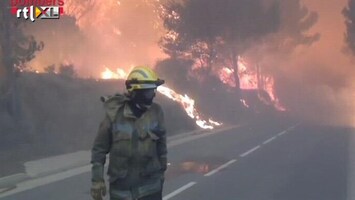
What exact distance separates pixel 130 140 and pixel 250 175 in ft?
29.4

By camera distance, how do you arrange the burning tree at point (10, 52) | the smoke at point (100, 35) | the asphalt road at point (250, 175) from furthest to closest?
1. the smoke at point (100, 35)
2. the burning tree at point (10, 52)
3. the asphalt road at point (250, 175)

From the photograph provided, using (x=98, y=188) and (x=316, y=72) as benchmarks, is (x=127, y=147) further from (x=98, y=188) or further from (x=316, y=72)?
(x=316, y=72)

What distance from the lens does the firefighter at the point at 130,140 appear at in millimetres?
4559

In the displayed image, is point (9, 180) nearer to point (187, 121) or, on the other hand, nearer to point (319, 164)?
point (319, 164)

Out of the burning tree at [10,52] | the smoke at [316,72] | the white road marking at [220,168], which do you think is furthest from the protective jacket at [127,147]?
the smoke at [316,72]

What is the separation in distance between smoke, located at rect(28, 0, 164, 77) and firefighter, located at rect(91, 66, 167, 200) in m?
30.7

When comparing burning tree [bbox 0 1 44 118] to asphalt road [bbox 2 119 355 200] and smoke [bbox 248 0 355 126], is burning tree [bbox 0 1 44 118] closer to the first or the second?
asphalt road [bbox 2 119 355 200]

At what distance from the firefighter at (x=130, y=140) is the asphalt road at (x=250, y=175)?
5675 mm

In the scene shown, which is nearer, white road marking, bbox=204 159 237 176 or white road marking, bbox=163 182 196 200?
white road marking, bbox=163 182 196 200

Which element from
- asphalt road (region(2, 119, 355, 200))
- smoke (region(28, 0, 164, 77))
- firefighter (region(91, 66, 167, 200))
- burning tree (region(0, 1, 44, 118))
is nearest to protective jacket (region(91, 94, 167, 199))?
firefighter (region(91, 66, 167, 200))

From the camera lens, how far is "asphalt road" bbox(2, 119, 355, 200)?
10.6 meters

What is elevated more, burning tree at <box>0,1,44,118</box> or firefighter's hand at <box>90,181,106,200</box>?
burning tree at <box>0,1,44,118</box>

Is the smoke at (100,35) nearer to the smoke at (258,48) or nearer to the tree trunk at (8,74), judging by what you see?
the smoke at (258,48)

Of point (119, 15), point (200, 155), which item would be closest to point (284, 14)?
point (119, 15)
